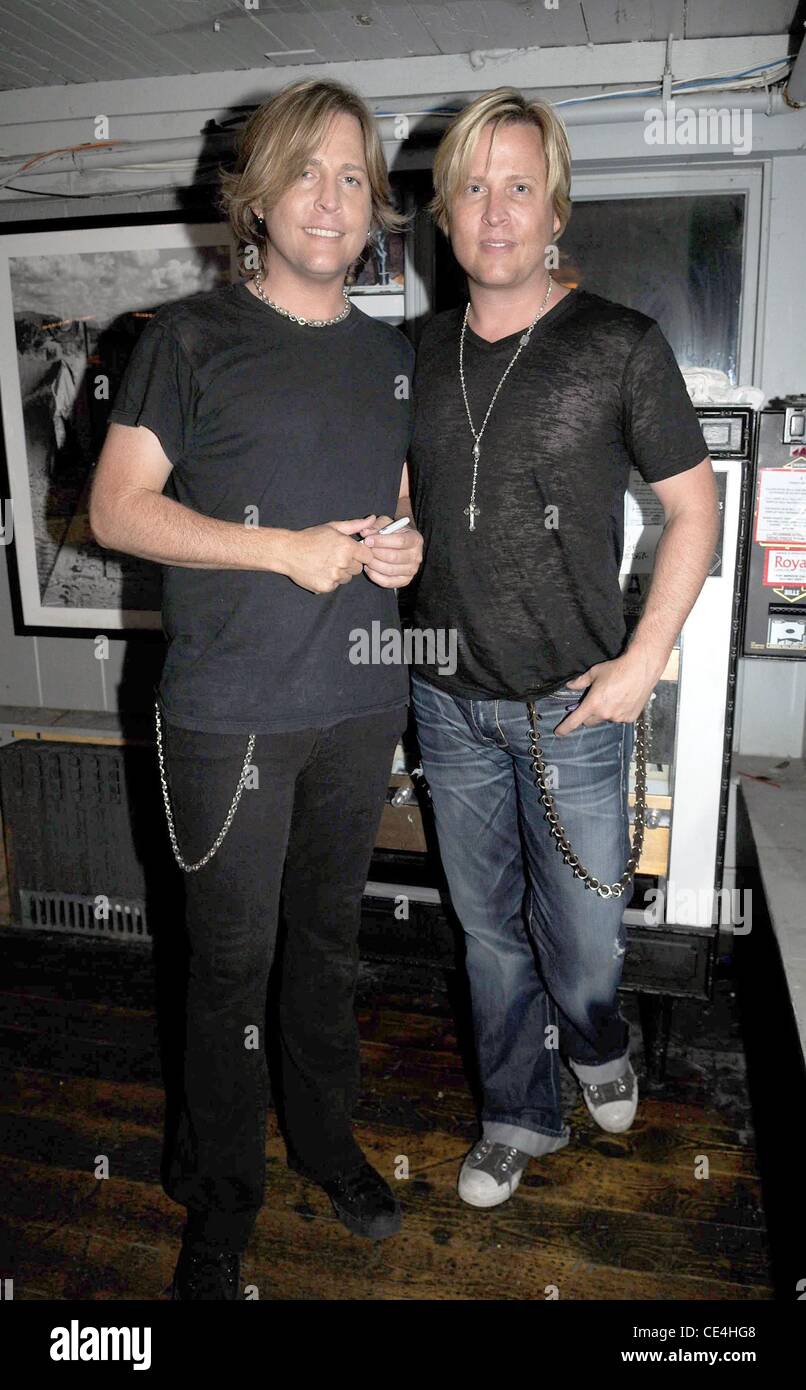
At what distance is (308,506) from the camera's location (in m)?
1.48

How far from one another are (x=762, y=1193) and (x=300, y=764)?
4.32ft

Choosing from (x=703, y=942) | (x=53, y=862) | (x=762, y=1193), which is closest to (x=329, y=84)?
(x=703, y=942)

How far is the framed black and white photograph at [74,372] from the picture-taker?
2941 millimetres

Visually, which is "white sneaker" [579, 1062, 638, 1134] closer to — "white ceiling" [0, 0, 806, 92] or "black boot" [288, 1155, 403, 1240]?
"black boot" [288, 1155, 403, 1240]

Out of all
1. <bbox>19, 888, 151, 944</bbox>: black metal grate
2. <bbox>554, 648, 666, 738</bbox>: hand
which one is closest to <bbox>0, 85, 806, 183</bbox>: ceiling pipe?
<bbox>554, 648, 666, 738</bbox>: hand

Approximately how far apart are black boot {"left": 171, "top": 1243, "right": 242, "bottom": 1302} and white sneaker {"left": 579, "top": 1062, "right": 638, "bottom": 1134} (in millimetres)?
824

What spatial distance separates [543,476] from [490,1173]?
4.42 ft

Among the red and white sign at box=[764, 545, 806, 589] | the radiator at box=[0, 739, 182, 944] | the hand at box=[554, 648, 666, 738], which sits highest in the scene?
the red and white sign at box=[764, 545, 806, 589]

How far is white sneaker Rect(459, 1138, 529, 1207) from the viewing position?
6.25 feet

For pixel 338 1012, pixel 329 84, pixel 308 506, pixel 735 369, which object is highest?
pixel 329 84
